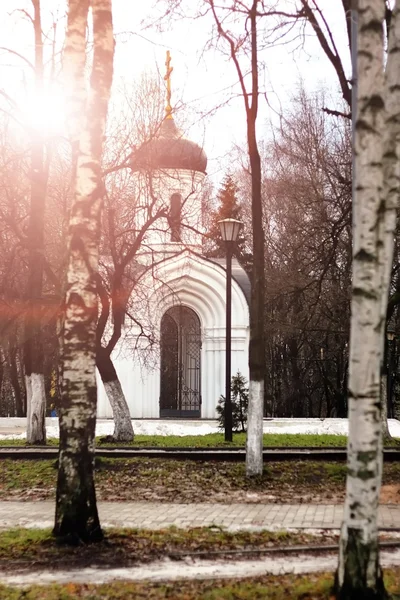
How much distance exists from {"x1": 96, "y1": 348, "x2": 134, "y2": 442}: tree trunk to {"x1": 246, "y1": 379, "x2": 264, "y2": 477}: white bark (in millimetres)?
5280

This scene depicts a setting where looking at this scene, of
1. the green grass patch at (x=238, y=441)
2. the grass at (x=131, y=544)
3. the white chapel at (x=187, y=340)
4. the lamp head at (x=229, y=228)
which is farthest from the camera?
the white chapel at (x=187, y=340)

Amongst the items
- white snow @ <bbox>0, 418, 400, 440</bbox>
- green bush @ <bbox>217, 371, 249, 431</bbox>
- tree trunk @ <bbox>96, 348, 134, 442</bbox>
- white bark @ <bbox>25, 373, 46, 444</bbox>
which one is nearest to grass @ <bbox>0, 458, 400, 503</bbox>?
white bark @ <bbox>25, 373, 46, 444</bbox>

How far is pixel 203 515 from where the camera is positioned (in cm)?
909

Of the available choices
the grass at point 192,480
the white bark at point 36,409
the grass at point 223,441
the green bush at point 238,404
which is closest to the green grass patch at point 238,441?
the grass at point 223,441

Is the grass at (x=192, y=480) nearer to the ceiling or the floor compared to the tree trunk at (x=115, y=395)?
nearer to the floor

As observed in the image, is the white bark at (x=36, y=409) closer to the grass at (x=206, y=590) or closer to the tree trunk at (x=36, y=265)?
the tree trunk at (x=36, y=265)

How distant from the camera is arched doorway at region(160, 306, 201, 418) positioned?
90.7ft

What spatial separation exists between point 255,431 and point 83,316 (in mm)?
4774

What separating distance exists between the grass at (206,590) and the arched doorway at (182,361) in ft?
70.7

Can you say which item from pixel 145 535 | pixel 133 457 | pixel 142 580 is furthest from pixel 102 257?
pixel 142 580

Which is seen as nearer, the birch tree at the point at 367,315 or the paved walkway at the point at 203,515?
the birch tree at the point at 367,315

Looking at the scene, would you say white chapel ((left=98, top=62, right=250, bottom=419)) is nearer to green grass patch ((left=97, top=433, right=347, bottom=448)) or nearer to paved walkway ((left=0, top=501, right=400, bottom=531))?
green grass patch ((left=97, top=433, right=347, bottom=448))

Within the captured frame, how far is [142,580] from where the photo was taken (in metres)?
6.08

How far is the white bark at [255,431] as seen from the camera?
11523 mm
